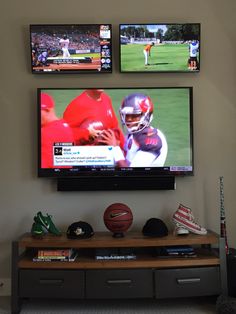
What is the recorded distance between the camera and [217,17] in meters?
3.30

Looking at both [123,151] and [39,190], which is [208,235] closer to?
[123,151]

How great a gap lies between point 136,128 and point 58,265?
1280 millimetres

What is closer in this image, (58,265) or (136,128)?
(58,265)

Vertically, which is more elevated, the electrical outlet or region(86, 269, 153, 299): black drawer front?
region(86, 269, 153, 299): black drawer front

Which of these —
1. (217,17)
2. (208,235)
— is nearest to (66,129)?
(208,235)

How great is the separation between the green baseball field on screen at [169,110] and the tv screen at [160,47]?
0.22 metres

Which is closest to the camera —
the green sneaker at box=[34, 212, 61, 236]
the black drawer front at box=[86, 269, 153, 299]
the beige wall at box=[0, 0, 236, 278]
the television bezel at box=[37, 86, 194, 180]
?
the black drawer front at box=[86, 269, 153, 299]

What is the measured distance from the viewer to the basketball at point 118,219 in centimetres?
283

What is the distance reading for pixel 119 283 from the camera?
2693mm

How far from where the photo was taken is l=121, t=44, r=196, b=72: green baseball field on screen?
10.4 ft

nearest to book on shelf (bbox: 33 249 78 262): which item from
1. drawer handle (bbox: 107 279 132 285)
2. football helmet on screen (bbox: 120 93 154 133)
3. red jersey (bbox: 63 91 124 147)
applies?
drawer handle (bbox: 107 279 132 285)

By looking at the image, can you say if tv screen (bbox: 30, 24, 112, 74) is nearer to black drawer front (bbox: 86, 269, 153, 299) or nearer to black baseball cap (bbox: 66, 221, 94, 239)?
black baseball cap (bbox: 66, 221, 94, 239)

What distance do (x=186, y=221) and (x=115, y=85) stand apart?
4.34ft

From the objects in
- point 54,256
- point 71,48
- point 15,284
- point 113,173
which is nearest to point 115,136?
point 113,173
